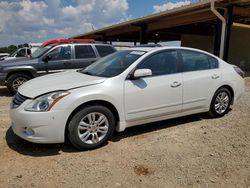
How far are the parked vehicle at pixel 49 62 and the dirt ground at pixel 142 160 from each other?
3.47m

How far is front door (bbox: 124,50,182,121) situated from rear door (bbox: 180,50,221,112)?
0.62ft

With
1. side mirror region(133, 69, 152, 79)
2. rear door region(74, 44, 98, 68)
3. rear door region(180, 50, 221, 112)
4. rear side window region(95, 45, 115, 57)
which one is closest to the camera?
side mirror region(133, 69, 152, 79)

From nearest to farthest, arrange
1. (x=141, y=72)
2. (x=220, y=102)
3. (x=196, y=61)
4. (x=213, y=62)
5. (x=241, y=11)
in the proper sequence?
(x=141, y=72)
(x=196, y=61)
(x=213, y=62)
(x=220, y=102)
(x=241, y=11)

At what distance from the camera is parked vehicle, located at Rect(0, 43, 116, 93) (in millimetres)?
8000

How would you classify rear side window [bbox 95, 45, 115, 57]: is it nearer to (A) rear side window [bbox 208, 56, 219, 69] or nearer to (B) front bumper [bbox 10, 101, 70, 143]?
(A) rear side window [bbox 208, 56, 219, 69]

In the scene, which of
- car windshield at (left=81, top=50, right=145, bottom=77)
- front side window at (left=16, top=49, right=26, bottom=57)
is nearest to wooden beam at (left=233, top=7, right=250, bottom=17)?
car windshield at (left=81, top=50, right=145, bottom=77)

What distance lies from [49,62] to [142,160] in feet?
19.0

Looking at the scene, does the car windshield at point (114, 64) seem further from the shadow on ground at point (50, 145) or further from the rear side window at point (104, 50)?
the rear side window at point (104, 50)

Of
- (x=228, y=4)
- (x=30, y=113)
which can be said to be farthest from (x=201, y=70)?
(x=228, y=4)

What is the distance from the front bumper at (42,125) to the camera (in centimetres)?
360

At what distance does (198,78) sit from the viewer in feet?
16.5

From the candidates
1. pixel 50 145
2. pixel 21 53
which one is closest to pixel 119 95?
pixel 50 145

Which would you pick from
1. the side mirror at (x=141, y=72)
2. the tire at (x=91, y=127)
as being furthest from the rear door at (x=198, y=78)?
the tire at (x=91, y=127)

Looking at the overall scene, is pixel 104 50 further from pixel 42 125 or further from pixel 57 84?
pixel 42 125
